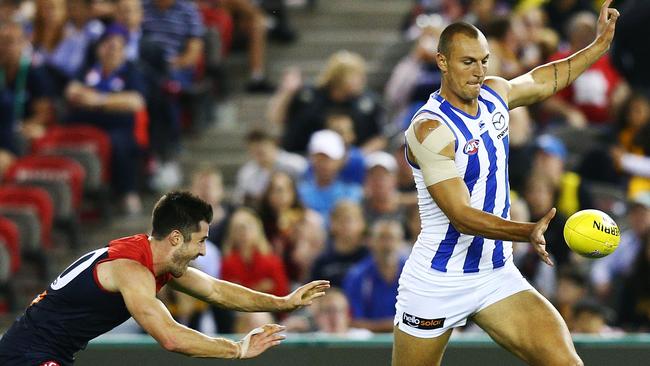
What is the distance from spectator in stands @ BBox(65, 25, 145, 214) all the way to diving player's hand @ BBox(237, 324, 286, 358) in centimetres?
663

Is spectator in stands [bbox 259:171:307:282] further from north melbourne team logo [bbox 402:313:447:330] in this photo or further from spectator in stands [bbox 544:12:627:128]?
north melbourne team logo [bbox 402:313:447:330]

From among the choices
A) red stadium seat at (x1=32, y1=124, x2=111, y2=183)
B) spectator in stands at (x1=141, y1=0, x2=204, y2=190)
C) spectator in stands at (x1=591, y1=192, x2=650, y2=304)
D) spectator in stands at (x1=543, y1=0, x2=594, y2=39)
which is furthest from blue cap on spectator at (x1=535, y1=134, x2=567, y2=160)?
red stadium seat at (x1=32, y1=124, x2=111, y2=183)

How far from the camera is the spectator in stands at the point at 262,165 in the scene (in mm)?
12836

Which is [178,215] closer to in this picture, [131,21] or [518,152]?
[518,152]

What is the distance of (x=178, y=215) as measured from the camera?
7.17 meters

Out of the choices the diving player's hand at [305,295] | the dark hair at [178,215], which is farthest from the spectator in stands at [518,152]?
the dark hair at [178,215]

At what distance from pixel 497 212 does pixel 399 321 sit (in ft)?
2.70

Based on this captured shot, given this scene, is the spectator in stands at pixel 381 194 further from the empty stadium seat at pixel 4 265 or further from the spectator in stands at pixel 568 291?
the empty stadium seat at pixel 4 265

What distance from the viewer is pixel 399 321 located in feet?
25.5

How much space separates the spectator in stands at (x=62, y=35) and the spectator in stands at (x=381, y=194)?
12.5 ft

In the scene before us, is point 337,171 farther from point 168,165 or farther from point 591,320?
point 591,320

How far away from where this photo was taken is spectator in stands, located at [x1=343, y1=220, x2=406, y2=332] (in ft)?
35.9

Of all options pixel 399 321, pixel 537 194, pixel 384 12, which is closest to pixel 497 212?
pixel 399 321

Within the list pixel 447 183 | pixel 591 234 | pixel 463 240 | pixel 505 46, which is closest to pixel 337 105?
pixel 505 46
